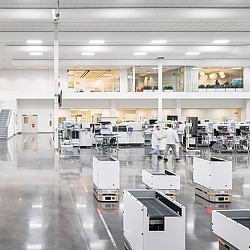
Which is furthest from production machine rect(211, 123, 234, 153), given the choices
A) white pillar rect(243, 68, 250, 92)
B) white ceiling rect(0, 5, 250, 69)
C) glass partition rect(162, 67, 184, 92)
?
white pillar rect(243, 68, 250, 92)

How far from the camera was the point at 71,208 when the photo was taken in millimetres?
7297

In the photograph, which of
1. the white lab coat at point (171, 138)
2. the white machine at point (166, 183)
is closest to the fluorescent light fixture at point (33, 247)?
the white machine at point (166, 183)

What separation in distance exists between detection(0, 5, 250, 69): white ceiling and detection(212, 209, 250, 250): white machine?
1218 cm

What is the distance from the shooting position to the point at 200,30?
20.0 meters

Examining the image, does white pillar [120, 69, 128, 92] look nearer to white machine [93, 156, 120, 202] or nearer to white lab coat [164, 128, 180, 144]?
white lab coat [164, 128, 180, 144]

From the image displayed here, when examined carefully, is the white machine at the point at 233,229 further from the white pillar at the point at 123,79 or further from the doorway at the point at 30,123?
the doorway at the point at 30,123

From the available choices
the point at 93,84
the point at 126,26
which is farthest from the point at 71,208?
the point at 93,84

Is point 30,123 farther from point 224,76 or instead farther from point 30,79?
point 224,76

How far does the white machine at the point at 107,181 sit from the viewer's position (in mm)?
7934

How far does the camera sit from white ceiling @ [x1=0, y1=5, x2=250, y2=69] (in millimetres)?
15300

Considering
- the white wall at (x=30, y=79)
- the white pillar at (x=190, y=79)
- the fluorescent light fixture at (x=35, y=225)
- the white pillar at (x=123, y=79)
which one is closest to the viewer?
the fluorescent light fixture at (x=35, y=225)

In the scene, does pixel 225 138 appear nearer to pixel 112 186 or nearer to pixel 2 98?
pixel 112 186

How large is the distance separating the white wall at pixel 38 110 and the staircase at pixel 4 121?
5429mm

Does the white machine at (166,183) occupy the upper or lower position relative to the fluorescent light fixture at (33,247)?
upper
